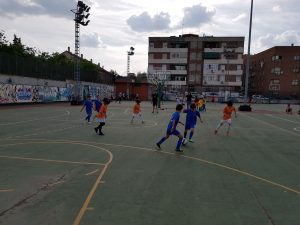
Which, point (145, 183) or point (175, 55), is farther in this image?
point (175, 55)

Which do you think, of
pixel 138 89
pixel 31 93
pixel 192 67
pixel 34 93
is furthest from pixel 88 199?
pixel 192 67

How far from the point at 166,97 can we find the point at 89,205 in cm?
6439

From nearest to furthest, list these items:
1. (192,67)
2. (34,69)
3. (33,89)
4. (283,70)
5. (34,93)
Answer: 1. (33,89)
2. (34,93)
3. (34,69)
4. (192,67)
5. (283,70)

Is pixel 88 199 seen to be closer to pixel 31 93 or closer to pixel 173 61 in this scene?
pixel 31 93

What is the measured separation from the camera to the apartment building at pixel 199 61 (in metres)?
83.0

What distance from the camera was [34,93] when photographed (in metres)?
43.2

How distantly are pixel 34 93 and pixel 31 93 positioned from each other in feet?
2.69

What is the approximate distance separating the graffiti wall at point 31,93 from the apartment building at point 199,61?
36.3m

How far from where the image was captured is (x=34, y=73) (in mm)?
43500

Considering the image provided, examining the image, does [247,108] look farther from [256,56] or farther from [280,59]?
[256,56]

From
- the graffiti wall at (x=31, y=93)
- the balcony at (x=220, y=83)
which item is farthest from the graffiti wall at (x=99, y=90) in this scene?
the balcony at (x=220, y=83)

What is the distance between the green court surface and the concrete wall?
83.6ft

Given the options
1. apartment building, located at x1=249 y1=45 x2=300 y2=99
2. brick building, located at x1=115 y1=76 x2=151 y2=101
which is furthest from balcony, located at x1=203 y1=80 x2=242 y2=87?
brick building, located at x1=115 y1=76 x2=151 y2=101

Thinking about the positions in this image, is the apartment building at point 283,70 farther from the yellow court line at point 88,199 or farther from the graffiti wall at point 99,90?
the yellow court line at point 88,199
